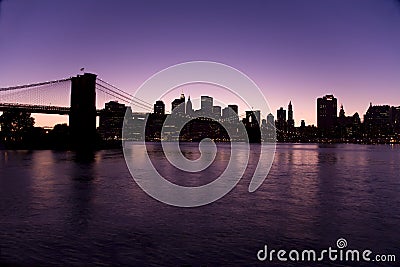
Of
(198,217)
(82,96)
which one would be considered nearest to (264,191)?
(198,217)

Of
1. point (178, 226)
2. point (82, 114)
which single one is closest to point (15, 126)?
point (82, 114)

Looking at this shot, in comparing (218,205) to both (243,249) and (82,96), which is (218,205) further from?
(82,96)

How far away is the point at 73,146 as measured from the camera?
2343 inches

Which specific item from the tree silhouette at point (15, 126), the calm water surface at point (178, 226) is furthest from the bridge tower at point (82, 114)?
the calm water surface at point (178, 226)

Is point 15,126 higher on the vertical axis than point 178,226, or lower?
higher

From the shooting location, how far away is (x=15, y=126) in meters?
84.1

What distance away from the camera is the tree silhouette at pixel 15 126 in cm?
7479

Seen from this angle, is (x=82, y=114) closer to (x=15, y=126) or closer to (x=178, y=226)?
(x=15, y=126)

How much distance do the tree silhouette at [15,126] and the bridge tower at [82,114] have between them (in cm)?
1796

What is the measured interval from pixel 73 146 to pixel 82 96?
25.5ft

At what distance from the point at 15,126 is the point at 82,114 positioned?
3454 centimetres

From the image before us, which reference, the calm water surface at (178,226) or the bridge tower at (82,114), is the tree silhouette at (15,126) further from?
the calm water surface at (178,226)

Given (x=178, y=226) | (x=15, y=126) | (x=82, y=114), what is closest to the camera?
(x=178, y=226)

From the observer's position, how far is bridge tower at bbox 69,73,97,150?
188ft
